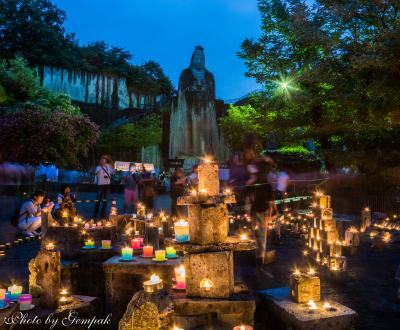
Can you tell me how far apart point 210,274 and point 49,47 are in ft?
124

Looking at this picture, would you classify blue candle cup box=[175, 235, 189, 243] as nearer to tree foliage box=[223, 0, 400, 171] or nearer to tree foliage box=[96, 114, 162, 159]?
tree foliage box=[223, 0, 400, 171]

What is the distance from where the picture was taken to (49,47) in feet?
124

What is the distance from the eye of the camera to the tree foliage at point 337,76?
407 inches

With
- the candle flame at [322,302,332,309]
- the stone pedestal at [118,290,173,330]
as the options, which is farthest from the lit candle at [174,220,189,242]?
the stone pedestal at [118,290,173,330]

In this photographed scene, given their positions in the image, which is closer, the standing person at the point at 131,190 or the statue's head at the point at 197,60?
the standing person at the point at 131,190

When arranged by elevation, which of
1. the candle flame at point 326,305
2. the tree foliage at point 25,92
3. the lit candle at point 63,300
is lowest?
the candle flame at point 326,305

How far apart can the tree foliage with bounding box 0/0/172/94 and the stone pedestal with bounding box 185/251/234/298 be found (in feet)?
117

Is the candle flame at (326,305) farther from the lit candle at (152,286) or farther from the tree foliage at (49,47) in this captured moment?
the tree foliage at (49,47)

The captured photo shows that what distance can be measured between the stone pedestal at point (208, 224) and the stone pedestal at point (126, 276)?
2.92 feet

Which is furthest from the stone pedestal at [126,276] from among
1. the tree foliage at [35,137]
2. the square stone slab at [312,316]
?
the tree foliage at [35,137]

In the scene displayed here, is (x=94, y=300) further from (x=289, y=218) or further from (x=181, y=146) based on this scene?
(x=181, y=146)

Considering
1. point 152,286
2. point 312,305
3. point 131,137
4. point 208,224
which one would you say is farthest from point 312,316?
point 131,137

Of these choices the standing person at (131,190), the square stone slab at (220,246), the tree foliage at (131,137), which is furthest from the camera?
the tree foliage at (131,137)

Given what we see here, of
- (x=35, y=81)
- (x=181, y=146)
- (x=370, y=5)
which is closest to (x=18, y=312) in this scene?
(x=370, y=5)
